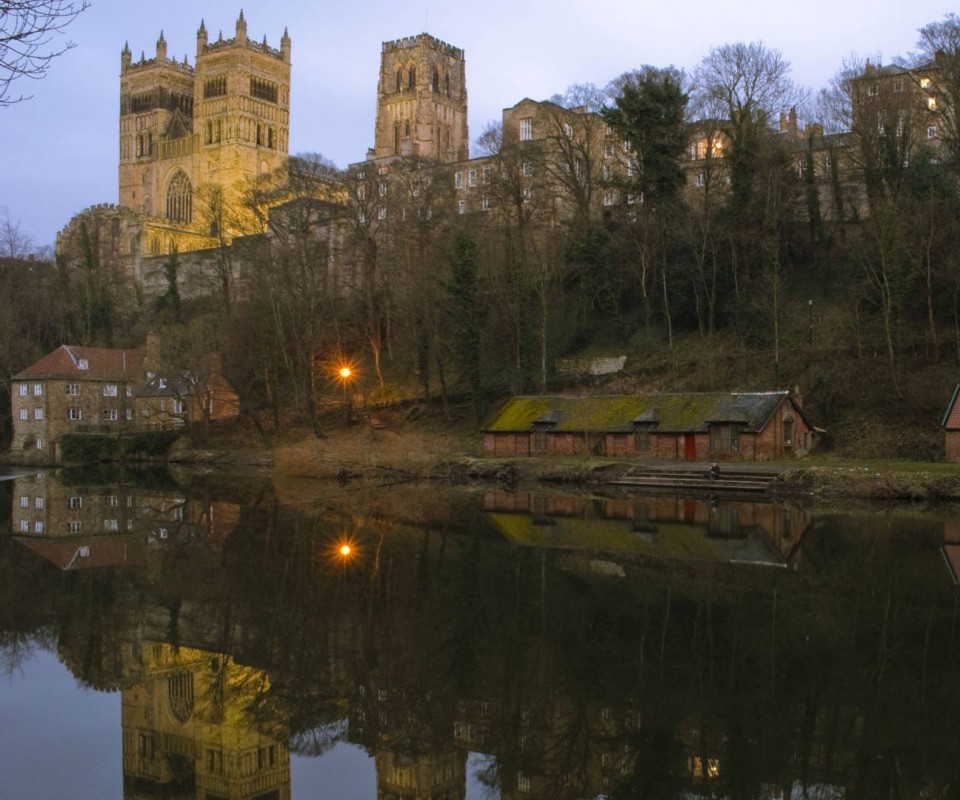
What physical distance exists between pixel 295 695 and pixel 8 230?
267 ft

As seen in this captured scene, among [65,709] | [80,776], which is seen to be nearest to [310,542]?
[65,709]

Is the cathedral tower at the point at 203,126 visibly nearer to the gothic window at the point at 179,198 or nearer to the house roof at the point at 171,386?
the gothic window at the point at 179,198

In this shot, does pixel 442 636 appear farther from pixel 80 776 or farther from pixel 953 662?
pixel 953 662

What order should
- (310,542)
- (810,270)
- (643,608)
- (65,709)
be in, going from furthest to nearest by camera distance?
(810,270), (310,542), (643,608), (65,709)

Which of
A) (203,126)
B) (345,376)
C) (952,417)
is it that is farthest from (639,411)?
(203,126)

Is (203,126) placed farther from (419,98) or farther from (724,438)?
(724,438)

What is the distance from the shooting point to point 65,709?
12.5m

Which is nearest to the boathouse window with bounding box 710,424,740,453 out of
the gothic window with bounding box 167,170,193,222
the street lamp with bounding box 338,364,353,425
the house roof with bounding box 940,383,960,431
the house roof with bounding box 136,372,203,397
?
the house roof with bounding box 940,383,960,431

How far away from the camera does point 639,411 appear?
4491cm

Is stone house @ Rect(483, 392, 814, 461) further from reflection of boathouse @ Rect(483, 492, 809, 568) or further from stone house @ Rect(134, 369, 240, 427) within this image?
stone house @ Rect(134, 369, 240, 427)

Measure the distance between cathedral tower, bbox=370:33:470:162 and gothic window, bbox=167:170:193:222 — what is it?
22.7 m

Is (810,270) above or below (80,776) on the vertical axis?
above

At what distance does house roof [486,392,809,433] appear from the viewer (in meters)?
42.1

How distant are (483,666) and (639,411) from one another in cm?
3223
